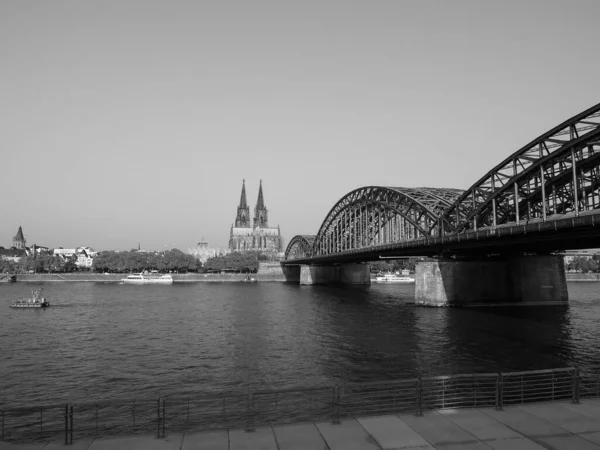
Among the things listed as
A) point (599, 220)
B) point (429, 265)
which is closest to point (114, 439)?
point (599, 220)

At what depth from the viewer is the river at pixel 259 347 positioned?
30.9 meters

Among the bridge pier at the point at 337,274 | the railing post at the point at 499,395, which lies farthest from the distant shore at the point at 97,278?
the railing post at the point at 499,395

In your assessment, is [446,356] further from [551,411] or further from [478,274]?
[478,274]

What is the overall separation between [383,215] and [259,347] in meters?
83.3

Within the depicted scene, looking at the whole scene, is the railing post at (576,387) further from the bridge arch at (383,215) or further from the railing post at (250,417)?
the bridge arch at (383,215)

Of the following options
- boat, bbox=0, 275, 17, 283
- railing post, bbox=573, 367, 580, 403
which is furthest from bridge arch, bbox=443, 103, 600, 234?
boat, bbox=0, 275, 17, 283

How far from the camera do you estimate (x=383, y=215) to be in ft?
399

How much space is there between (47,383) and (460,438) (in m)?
28.2

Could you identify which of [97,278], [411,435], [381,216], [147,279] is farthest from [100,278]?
[411,435]

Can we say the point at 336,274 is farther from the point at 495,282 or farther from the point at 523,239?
the point at 523,239

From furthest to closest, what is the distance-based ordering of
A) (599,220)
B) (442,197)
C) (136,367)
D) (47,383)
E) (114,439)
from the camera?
(442,197) → (599,220) → (136,367) → (47,383) → (114,439)

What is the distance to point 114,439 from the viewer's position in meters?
12.2

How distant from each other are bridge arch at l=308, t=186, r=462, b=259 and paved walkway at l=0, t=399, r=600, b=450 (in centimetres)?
7187

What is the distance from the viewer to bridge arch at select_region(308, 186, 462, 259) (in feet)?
304
